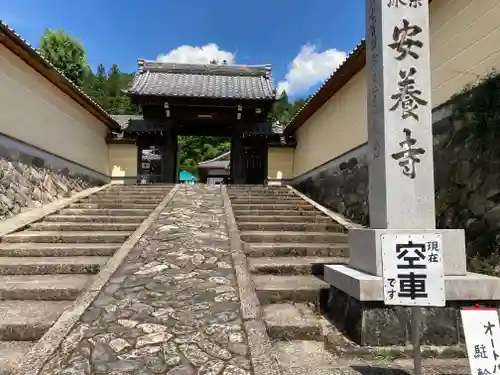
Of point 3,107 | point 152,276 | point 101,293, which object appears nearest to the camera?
point 101,293

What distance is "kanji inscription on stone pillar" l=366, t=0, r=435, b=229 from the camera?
3.25 meters

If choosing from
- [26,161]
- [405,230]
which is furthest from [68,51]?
[405,230]

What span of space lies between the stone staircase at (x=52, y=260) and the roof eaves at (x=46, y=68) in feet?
10.2

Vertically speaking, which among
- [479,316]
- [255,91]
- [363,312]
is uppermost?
[255,91]

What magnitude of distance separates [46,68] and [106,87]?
41.4 meters

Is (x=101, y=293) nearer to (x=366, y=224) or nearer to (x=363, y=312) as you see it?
(x=363, y=312)

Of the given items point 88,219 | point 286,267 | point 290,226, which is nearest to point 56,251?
point 88,219

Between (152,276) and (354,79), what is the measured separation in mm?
6427

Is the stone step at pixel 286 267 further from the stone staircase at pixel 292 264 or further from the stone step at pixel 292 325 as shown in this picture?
the stone step at pixel 292 325

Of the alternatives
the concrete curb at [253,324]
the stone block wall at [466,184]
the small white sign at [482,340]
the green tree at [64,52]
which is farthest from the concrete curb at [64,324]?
the green tree at [64,52]

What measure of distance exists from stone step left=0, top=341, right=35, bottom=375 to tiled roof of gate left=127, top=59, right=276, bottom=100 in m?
11.0

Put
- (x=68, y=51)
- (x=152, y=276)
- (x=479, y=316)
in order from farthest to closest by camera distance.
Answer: (x=68, y=51), (x=152, y=276), (x=479, y=316)

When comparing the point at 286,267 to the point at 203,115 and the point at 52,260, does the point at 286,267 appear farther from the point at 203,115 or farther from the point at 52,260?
the point at 203,115

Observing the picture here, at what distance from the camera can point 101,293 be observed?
3682 mm
